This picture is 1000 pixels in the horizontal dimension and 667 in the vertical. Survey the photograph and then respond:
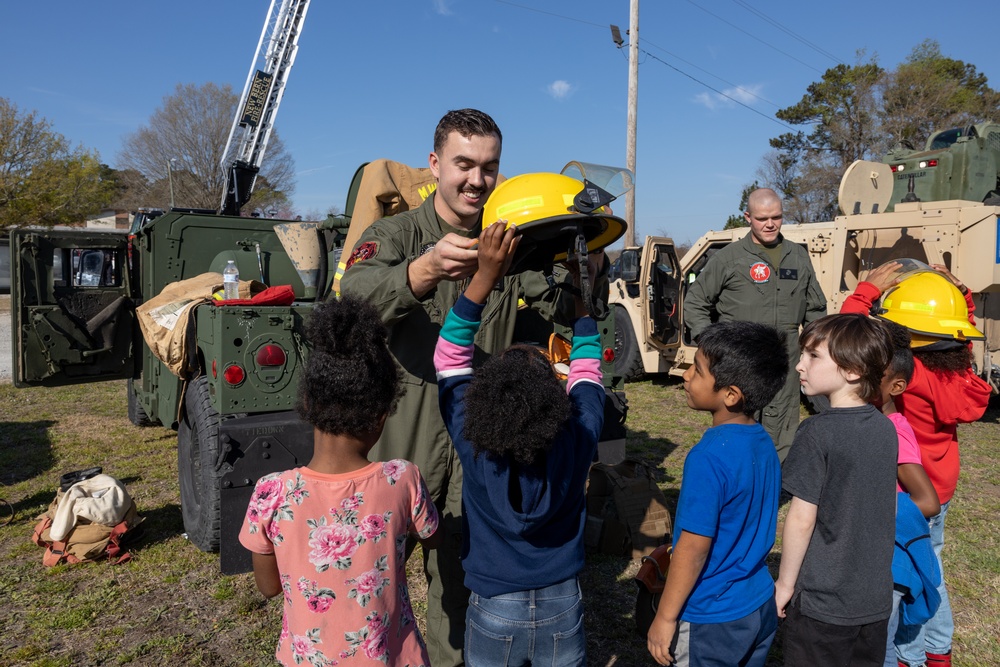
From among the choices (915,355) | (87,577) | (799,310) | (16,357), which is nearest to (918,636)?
(915,355)

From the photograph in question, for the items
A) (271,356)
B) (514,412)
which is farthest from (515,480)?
(271,356)

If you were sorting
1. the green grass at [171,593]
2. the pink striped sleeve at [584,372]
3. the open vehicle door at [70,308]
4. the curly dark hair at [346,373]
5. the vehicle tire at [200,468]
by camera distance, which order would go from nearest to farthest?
the curly dark hair at [346,373] < the pink striped sleeve at [584,372] < the green grass at [171,593] < the vehicle tire at [200,468] < the open vehicle door at [70,308]

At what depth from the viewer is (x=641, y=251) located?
9.73m

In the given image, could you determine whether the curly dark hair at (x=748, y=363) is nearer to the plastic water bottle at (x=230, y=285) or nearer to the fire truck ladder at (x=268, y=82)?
the plastic water bottle at (x=230, y=285)

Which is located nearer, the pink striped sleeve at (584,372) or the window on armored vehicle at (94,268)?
the pink striped sleeve at (584,372)

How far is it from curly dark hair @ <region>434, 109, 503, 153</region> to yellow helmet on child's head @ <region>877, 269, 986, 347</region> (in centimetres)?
186

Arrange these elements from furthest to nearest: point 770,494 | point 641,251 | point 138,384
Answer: point 641,251
point 138,384
point 770,494

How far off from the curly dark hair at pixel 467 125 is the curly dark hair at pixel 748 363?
94cm

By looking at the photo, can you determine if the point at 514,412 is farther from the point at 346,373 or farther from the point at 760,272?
the point at 760,272

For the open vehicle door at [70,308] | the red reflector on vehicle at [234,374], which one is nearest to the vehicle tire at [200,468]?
the red reflector on vehicle at [234,374]

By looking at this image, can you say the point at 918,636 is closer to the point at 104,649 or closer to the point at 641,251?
the point at 104,649

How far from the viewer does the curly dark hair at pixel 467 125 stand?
90.0 inches

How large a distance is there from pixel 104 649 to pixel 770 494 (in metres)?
3.01

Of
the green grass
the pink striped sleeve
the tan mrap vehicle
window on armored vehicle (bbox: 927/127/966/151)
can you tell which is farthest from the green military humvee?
window on armored vehicle (bbox: 927/127/966/151)
